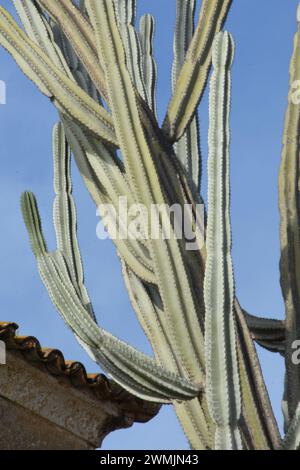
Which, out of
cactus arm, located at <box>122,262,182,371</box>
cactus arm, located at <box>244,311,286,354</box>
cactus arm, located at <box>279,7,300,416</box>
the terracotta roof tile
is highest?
cactus arm, located at <box>279,7,300,416</box>

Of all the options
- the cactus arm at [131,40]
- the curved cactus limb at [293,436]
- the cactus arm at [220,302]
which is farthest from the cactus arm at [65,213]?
the curved cactus limb at [293,436]

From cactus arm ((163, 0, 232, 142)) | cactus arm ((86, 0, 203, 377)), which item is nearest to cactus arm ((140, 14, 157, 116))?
cactus arm ((163, 0, 232, 142))

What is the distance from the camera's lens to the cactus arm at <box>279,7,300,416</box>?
4996mm

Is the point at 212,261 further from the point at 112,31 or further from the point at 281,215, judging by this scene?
the point at 112,31

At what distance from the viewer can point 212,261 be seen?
430cm

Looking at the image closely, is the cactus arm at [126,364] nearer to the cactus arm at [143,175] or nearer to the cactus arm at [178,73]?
the cactus arm at [143,175]

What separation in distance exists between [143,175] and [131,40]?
1427mm

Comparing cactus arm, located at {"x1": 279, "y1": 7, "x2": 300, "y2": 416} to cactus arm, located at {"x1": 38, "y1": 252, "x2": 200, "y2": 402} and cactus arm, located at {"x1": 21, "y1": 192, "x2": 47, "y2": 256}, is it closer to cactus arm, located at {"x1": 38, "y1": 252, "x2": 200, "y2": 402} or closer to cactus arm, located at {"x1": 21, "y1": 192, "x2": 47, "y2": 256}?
cactus arm, located at {"x1": 38, "y1": 252, "x2": 200, "y2": 402}

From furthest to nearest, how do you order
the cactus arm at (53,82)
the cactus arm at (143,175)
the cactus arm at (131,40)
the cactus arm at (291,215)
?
the cactus arm at (131,40), the cactus arm at (53,82), the cactus arm at (291,215), the cactus arm at (143,175)

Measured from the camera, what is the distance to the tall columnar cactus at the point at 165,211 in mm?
4328

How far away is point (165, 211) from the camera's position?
4.72 metres

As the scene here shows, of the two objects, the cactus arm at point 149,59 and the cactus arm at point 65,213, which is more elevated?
the cactus arm at point 149,59

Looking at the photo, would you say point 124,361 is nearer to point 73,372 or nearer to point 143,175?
point 143,175

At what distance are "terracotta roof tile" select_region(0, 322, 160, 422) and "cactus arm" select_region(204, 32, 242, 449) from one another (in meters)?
1.67
